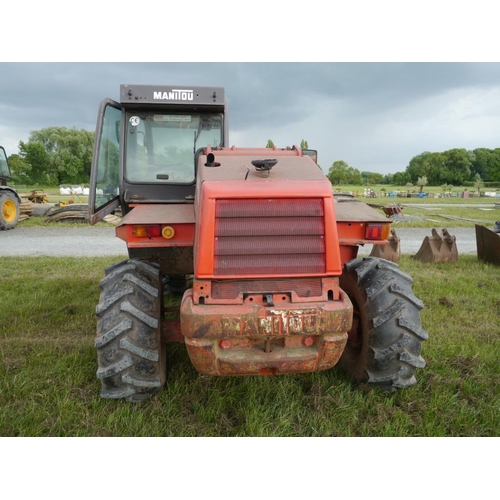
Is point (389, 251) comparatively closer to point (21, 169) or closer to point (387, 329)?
point (387, 329)

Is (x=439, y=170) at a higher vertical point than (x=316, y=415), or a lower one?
higher

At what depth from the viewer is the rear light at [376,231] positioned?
3188mm

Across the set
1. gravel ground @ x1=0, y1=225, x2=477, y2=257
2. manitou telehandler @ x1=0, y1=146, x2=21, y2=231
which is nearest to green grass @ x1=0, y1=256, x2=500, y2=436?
gravel ground @ x1=0, y1=225, x2=477, y2=257

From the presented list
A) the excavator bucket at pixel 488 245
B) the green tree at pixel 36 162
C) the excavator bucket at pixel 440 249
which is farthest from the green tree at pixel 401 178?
the excavator bucket at pixel 440 249

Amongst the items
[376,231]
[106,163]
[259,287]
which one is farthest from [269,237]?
[106,163]

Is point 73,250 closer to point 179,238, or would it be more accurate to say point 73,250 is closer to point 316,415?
point 179,238

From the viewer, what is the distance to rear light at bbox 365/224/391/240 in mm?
3188

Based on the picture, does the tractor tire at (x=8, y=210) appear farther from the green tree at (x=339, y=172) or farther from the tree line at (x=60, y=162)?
the green tree at (x=339, y=172)

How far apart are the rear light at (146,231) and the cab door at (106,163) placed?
1252mm

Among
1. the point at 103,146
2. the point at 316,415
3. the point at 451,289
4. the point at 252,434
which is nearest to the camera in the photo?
the point at 252,434

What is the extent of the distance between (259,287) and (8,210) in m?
14.6

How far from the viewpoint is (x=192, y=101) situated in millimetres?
4820

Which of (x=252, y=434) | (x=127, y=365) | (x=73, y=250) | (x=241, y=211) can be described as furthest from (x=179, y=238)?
(x=73, y=250)

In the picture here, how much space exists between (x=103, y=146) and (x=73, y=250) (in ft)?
20.1
